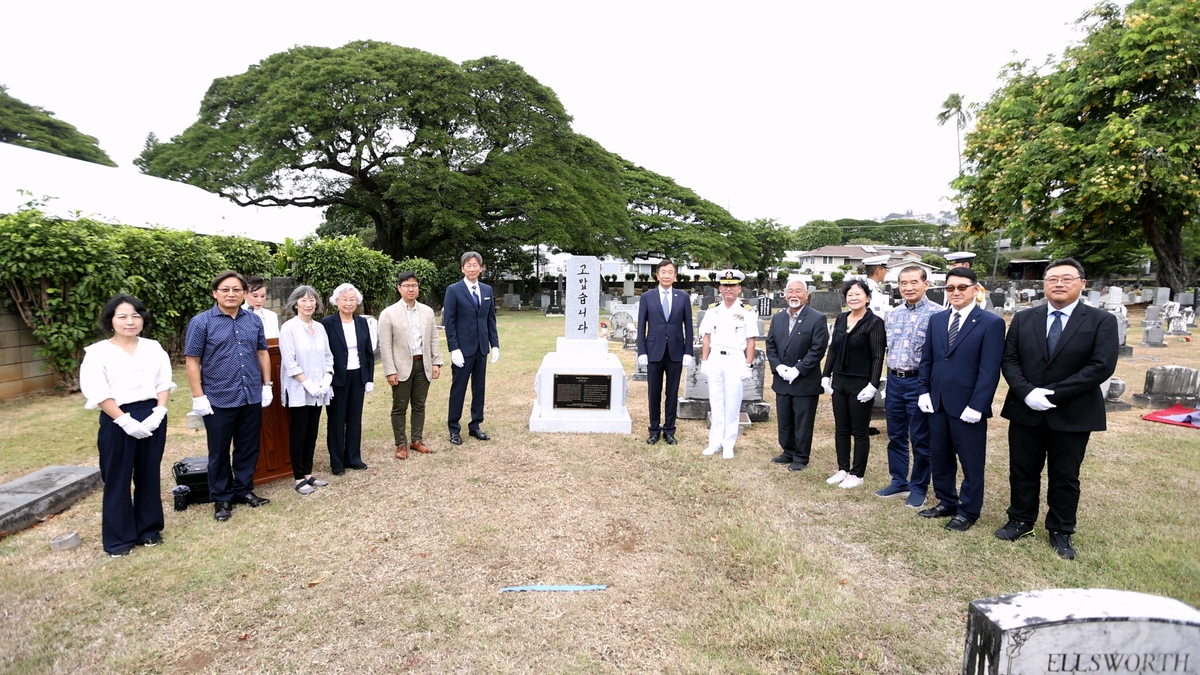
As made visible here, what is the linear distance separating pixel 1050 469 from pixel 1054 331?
872 mm

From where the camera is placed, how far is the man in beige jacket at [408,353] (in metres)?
5.30

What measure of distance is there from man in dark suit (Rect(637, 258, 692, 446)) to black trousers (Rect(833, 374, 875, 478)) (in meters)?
1.61

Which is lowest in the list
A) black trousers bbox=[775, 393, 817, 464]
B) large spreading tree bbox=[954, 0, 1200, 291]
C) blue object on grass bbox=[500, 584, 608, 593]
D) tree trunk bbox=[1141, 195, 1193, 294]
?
blue object on grass bbox=[500, 584, 608, 593]

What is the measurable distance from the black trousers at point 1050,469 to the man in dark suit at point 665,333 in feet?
9.56

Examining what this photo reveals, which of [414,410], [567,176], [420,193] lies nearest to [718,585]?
[414,410]

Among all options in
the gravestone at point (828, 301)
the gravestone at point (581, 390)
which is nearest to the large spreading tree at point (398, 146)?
the gravestone at point (828, 301)

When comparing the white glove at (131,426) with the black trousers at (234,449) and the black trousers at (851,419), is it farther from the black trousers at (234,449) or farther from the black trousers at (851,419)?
the black trousers at (851,419)

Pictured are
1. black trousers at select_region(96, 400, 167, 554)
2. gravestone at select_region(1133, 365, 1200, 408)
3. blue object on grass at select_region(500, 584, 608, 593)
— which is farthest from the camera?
gravestone at select_region(1133, 365, 1200, 408)

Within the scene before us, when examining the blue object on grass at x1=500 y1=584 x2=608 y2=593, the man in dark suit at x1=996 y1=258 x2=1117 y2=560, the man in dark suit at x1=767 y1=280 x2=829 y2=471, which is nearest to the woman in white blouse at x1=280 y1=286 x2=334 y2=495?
the blue object on grass at x1=500 y1=584 x2=608 y2=593

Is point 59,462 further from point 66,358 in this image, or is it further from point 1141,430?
point 1141,430

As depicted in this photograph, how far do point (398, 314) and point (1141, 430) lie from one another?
8.30 meters

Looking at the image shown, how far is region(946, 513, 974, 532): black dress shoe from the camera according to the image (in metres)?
4.02

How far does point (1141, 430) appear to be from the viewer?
6.69 meters

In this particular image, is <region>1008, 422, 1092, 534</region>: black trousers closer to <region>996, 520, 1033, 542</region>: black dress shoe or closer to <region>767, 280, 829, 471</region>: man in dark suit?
<region>996, 520, 1033, 542</region>: black dress shoe
